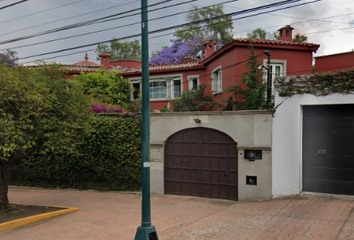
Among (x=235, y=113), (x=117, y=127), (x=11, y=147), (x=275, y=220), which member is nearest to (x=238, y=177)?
(x=235, y=113)

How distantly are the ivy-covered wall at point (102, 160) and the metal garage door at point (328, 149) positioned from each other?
19.8ft

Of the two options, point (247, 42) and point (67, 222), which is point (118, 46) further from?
point (67, 222)

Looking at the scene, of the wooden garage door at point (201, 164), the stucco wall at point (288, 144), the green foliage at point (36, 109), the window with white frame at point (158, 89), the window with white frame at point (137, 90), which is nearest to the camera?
the green foliage at point (36, 109)

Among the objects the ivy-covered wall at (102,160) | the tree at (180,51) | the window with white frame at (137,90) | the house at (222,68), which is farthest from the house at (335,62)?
the tree at (180,51)

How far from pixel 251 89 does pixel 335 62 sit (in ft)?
13.2

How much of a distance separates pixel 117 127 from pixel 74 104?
131 inches

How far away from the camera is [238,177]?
10688 mm

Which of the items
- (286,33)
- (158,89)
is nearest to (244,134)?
(158,89)

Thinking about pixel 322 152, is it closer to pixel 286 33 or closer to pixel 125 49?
pixel 286 33

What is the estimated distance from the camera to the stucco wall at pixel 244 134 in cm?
1027

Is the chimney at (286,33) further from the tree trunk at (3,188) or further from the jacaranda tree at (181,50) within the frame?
the jacaranda tree at (181,50)

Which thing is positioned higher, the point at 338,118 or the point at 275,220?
the point at 338,118

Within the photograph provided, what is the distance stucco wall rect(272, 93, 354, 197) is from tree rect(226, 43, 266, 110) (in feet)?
5.97

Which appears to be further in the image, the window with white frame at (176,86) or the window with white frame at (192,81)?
the window with white frame at (176,86)
